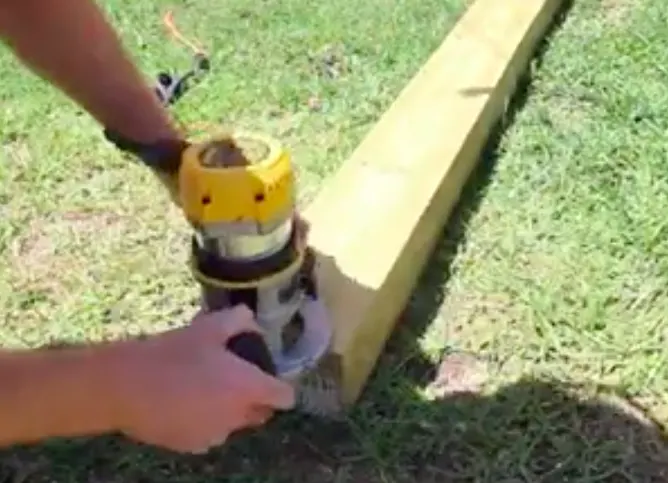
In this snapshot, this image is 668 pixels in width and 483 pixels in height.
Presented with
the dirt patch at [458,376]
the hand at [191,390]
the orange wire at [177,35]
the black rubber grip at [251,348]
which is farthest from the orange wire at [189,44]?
the hand at [191,390]

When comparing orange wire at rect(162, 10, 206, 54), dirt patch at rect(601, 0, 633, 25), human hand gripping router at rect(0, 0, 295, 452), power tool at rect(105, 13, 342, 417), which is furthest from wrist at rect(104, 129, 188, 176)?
dirt patch at rect(601, 0, 633, 25)

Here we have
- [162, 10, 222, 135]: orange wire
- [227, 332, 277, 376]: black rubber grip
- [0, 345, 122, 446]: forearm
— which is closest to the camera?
[0, 345, 122, 446]: forearm

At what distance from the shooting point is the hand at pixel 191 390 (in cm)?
154

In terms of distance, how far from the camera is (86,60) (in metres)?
2.14

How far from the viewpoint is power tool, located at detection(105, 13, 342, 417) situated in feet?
6.27

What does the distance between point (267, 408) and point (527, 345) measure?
96 cm

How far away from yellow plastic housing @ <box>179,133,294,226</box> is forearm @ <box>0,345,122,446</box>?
41 cm

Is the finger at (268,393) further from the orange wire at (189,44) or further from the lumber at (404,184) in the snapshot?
the orange wire at (189,44)

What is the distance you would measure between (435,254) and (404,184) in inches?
6.0

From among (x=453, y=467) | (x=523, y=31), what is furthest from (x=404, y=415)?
(x=523, y=31)

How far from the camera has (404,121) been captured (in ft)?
9.77

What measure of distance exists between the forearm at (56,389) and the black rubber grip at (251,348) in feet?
0.70

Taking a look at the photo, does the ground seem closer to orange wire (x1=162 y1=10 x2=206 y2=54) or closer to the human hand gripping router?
orange wire (x1=162 y1=10 x2=206 y2=54)

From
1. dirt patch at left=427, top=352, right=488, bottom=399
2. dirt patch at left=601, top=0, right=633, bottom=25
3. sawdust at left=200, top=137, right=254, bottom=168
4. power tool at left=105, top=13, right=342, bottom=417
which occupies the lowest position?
dirt patch at left=601, top=0, right=633, bottom=25
